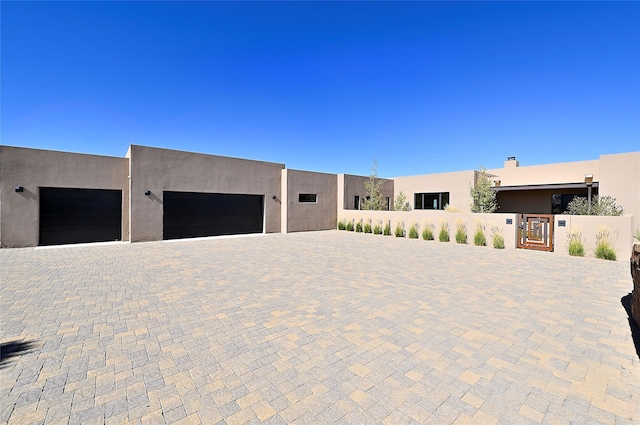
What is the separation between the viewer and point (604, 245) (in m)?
8.52

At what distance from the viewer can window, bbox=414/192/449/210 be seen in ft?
63.4

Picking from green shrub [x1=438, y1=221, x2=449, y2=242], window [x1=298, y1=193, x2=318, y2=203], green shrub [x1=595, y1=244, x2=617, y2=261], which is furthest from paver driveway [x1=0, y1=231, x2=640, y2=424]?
→ window [x1=298, y1=193, x2=318, y2=203]

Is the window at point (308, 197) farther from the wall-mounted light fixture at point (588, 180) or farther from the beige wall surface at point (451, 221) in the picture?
the wall-mounted light fixture at point (588, 180)

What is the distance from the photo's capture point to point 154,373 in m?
2.55

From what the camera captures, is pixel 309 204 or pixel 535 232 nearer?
pixel 535 232

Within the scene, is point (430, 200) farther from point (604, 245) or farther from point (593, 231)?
point (604, 245)

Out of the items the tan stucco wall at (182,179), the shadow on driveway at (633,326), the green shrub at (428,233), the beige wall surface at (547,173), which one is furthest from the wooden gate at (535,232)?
the tan stucco wall at (182,179)

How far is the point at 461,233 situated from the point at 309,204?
8.82 meters

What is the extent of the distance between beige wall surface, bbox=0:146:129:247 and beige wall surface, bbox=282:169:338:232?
899 cm

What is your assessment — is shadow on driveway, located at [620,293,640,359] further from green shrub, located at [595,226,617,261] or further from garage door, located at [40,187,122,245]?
garage door, located at [40,187,122,245]

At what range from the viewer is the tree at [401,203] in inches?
787

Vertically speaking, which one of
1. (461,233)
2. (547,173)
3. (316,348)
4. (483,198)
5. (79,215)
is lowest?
(316,348)

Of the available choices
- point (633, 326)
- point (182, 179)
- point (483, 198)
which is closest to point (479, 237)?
point (483, 198)

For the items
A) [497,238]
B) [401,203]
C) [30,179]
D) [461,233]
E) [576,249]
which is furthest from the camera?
[401,203]
